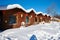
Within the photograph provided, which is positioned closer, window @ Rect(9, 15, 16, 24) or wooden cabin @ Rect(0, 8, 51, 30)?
wooden cabin @ Rect(0, 8, 51, 30)

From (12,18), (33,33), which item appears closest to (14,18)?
(12,18)

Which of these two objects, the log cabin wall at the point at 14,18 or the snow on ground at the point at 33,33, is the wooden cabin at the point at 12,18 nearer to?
the log cabin wall at the point at 14,18

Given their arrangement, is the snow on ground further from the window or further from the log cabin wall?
the window

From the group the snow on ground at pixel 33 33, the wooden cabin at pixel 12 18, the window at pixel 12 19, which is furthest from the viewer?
the window at pixel 12 19

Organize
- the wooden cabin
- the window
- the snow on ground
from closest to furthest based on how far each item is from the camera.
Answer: the snow on ground < the wooden cabin < the window

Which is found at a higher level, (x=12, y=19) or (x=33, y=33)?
(x=12, y=19)

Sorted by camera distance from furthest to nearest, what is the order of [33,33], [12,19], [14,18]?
1. [14,18]
2. [12,19]
3. [33,33]

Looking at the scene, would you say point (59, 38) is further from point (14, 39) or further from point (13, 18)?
point (13, 18)

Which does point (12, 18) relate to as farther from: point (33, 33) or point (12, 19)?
point (33, 33)

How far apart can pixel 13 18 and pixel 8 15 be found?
0.86 m

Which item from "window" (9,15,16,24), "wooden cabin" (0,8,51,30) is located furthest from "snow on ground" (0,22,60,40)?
"window" (9,15,16,24)

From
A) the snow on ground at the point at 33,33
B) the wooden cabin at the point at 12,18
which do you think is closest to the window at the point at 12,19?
the wooden cabin at the point at 12,18

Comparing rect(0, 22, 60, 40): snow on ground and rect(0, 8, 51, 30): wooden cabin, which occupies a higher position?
rect(0, 8, 51, 30): wooden cabin

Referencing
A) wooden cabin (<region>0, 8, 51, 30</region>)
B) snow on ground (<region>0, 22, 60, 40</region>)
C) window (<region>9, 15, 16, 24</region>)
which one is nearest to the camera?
snow on ground (<region>0, 22, 60, 40</region>)
